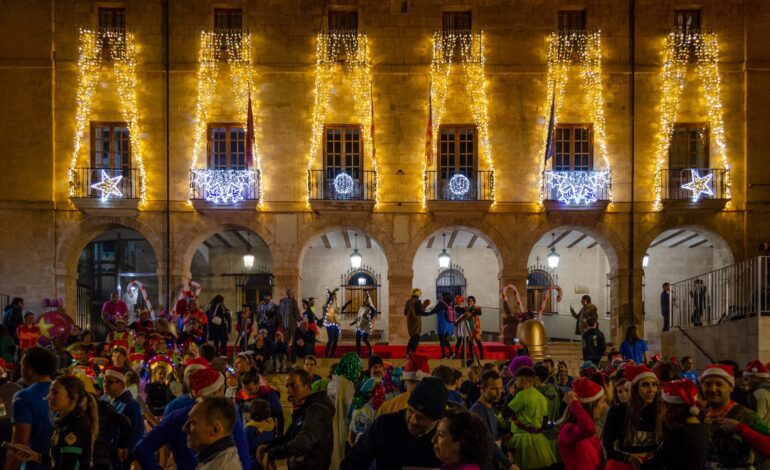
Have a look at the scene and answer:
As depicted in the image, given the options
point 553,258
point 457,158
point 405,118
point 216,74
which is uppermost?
point 216,74

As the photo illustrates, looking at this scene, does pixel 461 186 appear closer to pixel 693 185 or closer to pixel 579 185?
pixel 579 185

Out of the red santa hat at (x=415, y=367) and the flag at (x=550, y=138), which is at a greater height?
the flag at (x=550, y=138)

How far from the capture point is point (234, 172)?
25078 millimetres

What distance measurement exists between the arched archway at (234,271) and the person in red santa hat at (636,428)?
950 inches

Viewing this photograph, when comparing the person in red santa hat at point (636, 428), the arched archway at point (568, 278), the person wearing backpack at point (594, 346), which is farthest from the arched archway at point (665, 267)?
the person in red santa hat at point (636, 428)

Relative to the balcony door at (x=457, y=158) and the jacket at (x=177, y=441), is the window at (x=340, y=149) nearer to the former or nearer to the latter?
the balcony door at (x=457, y=158)

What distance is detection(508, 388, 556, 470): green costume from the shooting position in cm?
880

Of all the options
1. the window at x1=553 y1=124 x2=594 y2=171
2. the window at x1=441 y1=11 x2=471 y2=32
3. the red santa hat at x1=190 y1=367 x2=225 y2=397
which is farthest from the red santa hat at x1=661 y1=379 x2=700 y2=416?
the window at x1=441 y1=11 x2=471 y2=32

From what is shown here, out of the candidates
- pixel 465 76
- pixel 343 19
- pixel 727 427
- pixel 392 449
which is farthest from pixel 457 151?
pixel 392 449

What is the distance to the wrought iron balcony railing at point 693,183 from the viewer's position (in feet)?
82.4

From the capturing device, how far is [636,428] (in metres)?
7.21

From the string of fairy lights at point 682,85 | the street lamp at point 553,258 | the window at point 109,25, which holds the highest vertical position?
the window at point 109,25

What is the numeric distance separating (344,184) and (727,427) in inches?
746

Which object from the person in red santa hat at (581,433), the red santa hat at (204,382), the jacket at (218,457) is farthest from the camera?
the person in red santa hat at (581,433)
